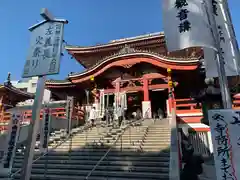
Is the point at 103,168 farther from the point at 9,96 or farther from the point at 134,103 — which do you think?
the point at 9,96

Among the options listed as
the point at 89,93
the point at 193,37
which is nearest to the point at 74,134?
the point at 89,93

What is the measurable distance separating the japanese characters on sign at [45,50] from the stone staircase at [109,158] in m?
3.30

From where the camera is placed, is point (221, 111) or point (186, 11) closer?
point (221, 111)

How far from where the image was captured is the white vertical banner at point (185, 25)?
3998 millimetres

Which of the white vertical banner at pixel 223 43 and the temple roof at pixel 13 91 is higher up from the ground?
the temple roof at pixel 13 91

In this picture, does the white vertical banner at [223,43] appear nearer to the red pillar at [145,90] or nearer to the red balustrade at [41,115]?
the red pillar at [145,90]

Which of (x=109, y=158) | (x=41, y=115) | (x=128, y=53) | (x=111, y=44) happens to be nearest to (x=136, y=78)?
(x=128, y=53)

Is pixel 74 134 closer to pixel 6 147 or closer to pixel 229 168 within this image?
pixel 6 147

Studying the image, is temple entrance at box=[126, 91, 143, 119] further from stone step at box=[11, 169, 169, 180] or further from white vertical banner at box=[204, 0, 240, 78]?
white vertical banner at box=[204, 0, 240, 78]

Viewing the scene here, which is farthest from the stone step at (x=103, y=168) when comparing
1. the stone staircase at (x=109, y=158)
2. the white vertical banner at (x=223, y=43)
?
the white vertical banner at (x=223, y=43)

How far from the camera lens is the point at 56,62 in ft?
16.3

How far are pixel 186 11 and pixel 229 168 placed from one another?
3.07 metres

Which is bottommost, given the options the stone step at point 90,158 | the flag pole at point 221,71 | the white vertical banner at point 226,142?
the stone step at point 90,158

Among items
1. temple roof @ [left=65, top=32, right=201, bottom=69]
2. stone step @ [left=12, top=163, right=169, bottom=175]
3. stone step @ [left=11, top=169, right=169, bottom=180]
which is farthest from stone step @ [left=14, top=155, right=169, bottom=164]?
temple roof @ [left=65, top=32, right=201, bottom=69]
